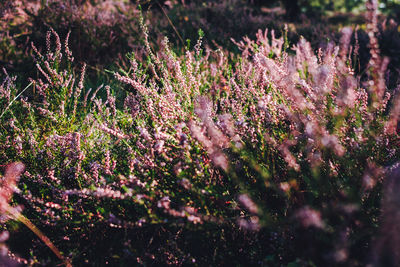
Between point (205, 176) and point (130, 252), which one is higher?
point (205, 176)

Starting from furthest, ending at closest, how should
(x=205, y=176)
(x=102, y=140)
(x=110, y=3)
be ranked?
(x=110, y=3) → (x=102, y=140) → (x=205, y=176)

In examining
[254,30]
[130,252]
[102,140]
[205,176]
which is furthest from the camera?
[254,30]

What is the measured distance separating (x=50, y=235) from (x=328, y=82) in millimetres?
1750

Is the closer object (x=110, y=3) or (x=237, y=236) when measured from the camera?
(x=237, y=236)

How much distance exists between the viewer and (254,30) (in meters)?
Result: 5.55

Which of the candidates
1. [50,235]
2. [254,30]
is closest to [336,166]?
[50,235]

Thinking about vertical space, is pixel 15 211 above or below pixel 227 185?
above

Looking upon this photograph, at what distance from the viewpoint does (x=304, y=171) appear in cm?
144

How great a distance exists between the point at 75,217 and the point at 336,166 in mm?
1451

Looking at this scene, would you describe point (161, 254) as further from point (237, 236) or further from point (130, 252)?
point (237, 236)

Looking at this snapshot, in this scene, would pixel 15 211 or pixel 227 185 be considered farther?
pixel 227 185

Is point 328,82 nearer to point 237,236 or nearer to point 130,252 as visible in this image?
point 237,236

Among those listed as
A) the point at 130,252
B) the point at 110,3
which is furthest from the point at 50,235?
the point at 110,3

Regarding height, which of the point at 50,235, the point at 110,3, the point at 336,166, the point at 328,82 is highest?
the point at 110,3
